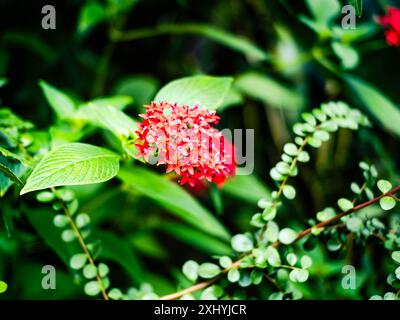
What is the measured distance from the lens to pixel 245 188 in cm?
109

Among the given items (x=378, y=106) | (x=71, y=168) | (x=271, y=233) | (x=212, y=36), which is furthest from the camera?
(x=212, y=36)

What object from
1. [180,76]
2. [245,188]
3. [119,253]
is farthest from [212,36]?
[119,253]

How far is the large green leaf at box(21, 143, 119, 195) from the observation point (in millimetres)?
523

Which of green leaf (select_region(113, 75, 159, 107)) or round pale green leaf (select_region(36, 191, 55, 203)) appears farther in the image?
green leaf (select_region(113, 75, 159, 107))

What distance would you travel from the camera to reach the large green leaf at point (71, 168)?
523mm

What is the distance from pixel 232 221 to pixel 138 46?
2.33 feet

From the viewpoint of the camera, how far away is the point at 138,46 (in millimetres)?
1524

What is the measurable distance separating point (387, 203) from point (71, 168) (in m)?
0.43

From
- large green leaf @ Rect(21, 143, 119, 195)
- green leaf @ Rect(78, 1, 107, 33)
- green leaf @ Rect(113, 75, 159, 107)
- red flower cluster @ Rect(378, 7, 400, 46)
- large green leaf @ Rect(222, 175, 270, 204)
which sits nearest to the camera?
large green leaf @ Rect(21, 143, 119, 195)

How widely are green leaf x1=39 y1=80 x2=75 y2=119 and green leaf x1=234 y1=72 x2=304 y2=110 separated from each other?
589 mm

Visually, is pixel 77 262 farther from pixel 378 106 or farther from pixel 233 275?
pixel 378 106

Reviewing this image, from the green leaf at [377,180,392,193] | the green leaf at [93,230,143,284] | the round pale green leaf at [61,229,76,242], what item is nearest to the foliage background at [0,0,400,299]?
the green leaf at [93,230,143,284]

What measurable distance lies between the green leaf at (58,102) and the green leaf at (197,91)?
213 mm

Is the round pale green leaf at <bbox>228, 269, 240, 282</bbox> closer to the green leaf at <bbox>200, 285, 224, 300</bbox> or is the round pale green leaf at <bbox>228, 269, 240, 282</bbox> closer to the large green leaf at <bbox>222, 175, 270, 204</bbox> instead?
the green leaf at <bbox>200, 285, 224, 300</bbox>
